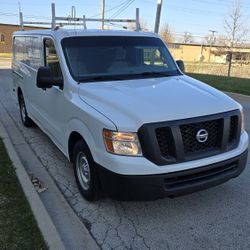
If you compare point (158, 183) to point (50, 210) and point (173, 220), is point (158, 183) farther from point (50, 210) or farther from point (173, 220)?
point (50, 210)

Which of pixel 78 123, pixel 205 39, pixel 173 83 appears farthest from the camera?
pixel 205 39

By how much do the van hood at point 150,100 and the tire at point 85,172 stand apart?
0.54m

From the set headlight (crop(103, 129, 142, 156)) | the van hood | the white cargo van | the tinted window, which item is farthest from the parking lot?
the tinted window

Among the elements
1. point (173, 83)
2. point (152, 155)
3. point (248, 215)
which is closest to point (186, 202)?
point (248, 215)

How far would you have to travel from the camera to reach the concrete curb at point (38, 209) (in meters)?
3.44

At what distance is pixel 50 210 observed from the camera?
422 centimetres

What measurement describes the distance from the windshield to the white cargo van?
13 millimetres

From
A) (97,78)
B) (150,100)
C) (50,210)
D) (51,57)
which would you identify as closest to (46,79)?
(97,78)

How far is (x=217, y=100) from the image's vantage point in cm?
405

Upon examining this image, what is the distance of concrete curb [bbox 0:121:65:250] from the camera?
3.44m

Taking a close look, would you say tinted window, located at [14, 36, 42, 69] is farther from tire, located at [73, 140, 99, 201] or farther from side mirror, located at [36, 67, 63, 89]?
tire, located at [73, 140, 99, 201]

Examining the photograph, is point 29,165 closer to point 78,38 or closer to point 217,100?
point 78,38

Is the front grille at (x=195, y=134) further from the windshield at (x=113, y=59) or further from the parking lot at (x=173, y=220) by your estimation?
the windshield at (x=113, y=59)

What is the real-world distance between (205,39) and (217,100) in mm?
105621
